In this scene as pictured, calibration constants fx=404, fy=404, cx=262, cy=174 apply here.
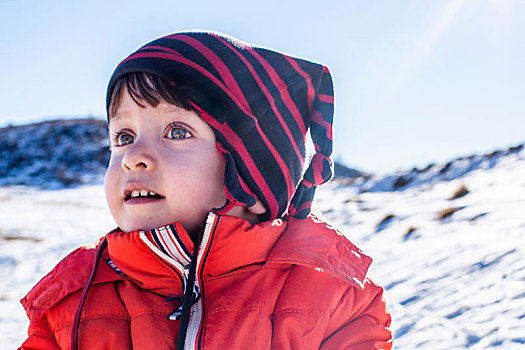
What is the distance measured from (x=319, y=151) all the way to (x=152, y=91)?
72 centimetres

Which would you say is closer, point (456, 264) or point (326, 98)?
point (326, 98)

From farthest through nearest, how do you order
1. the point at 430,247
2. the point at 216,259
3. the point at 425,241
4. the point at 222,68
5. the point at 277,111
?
the point at 425,241 < the point at 430,247 < the point at 277,111 < the point at 222,68 < the point at 216,259

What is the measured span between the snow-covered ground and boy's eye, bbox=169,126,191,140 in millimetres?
1392

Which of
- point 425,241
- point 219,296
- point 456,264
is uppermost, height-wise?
point 219,296

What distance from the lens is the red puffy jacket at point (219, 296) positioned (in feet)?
3.84

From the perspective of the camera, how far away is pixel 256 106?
1.43m

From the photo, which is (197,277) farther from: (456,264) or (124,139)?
(456,264)

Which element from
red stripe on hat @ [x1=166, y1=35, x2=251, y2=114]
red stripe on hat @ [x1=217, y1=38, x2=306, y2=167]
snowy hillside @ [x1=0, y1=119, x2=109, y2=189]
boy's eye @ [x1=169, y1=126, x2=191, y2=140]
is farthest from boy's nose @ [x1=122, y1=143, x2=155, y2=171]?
snowy hillside @ [x1=0, y1=119, x2=109, y2=189]

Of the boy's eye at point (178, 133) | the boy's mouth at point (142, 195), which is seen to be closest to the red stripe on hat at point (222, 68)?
the boy's eye at point (178, 133)

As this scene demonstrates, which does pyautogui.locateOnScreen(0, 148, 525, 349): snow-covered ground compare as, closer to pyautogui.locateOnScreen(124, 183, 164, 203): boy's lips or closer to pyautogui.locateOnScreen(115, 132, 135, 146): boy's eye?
pyautogui.locateOnScreen(124, 183, 164, 203): boy's lips

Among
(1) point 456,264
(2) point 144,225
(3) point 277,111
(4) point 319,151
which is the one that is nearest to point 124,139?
(2) point 144,225

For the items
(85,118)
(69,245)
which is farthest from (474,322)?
(85,118)

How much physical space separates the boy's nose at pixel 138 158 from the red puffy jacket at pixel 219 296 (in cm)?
20

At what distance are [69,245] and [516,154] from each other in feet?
21.5
